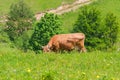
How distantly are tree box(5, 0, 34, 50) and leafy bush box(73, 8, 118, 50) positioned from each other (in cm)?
1211

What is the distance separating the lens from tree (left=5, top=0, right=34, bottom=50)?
250 ft

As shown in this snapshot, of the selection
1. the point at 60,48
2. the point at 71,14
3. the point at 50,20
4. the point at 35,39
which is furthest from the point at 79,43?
the point at 71,14

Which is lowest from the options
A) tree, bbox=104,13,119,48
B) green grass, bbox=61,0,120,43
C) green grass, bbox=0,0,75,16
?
tree, bbox=104,13,119,48

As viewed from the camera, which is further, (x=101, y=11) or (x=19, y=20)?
(x=19, y=20)

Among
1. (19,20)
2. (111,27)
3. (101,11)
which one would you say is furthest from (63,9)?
(111,27)

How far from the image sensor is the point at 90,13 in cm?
6712

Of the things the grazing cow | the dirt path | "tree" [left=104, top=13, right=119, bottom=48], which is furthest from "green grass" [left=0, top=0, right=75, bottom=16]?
the grazing cow

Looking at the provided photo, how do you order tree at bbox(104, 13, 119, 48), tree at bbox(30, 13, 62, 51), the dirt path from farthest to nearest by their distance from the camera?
the dirt path, tree at bbox(104, 13, 119, 48), tree at bbox(30, 13, 62, 51)

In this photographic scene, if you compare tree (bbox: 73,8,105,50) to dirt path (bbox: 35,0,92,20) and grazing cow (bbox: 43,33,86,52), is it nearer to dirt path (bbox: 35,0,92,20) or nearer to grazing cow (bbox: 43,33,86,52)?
dirt path (bbox: 35,0,92,20)

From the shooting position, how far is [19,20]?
80.4 meters

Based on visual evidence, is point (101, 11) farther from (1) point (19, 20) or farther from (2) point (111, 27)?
(1) point (19, 20)

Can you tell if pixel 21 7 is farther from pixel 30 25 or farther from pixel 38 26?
pixel 38 26

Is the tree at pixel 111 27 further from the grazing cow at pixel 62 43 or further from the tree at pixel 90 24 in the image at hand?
the grazing cow at pixel 62 43

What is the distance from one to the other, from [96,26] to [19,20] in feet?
61.5
